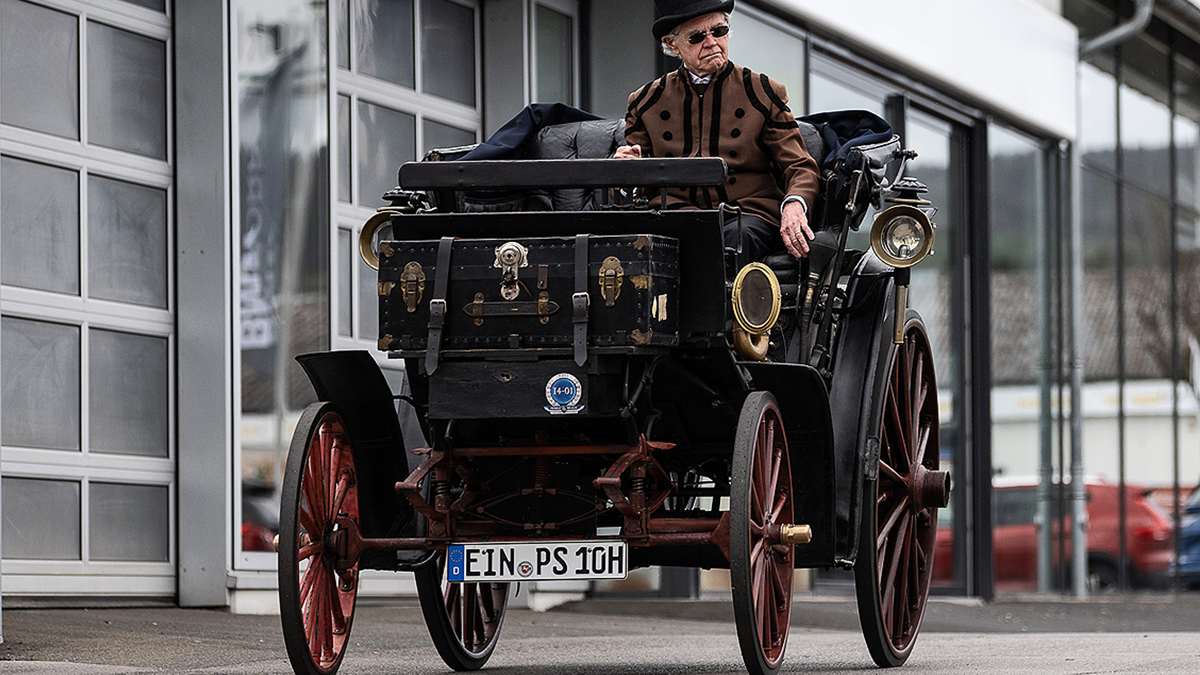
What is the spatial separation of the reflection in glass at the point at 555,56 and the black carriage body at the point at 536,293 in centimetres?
654

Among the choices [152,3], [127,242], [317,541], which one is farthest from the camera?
[152,3]

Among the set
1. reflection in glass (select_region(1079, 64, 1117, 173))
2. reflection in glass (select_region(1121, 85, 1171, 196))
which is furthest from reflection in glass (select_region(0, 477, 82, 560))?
reflection in glass (select_region(1121, 85, 1171, 196))

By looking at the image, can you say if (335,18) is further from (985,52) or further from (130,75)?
(985,52)

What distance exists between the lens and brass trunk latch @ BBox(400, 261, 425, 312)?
17.1 ft

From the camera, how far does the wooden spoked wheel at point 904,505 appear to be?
21.4 feet

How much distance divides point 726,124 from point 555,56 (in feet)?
19.3

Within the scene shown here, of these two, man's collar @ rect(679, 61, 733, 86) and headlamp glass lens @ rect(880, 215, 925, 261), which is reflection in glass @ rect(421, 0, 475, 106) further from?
headlamp glass lens @ rect(880, 215, 925, 261)

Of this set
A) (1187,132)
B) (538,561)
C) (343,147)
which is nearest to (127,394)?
(343,147)

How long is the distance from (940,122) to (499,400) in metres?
11.2

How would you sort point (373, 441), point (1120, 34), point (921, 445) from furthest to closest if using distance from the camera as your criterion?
point (1120, 34) < point (921, 445) < point (373, 441)

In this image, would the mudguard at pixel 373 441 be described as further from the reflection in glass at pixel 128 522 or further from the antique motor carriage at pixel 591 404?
the reflection in glass at pixel 128 522

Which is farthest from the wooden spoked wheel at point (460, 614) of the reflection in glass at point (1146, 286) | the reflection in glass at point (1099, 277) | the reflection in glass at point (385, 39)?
the reflection in glass at point (1146, 286)

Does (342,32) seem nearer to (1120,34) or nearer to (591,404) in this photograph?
(591,404)

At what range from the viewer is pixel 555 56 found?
39.0 feet
